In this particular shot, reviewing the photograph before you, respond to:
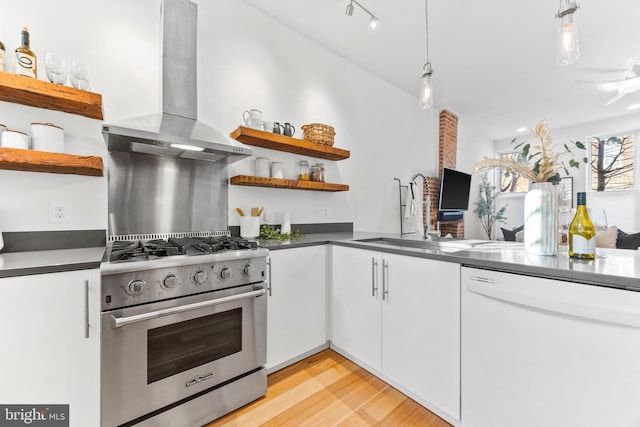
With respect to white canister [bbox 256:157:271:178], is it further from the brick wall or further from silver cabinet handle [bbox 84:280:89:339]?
the brick wall

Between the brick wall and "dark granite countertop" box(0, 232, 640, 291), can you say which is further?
the brick wall

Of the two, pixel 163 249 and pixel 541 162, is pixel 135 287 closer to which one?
pixel 163 249

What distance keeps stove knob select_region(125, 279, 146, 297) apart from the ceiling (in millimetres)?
2417

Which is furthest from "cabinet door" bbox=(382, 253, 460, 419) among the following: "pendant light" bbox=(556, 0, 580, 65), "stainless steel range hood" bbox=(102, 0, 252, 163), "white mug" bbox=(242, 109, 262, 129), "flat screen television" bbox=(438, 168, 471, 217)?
"flat screen television" bbox=(438, 168, 471, 217)

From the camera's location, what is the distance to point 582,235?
1.22m

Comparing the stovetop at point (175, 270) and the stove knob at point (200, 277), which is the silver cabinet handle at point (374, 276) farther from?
the stove knob at point (200, 277)

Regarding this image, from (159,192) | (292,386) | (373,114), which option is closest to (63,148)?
(159,192)

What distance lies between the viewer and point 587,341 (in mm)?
986

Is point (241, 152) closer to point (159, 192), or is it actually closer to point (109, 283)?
point (159, 192)

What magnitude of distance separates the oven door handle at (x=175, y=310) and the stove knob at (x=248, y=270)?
0.11 m

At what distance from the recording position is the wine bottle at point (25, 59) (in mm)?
1391

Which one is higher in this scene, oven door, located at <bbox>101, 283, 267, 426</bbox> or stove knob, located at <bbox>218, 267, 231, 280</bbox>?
stove knob, located at <bbox>218, 267, 231, 280</bbox>

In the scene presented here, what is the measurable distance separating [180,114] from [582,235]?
94.9 inches

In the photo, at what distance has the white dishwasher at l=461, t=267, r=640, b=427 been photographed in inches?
36.3
